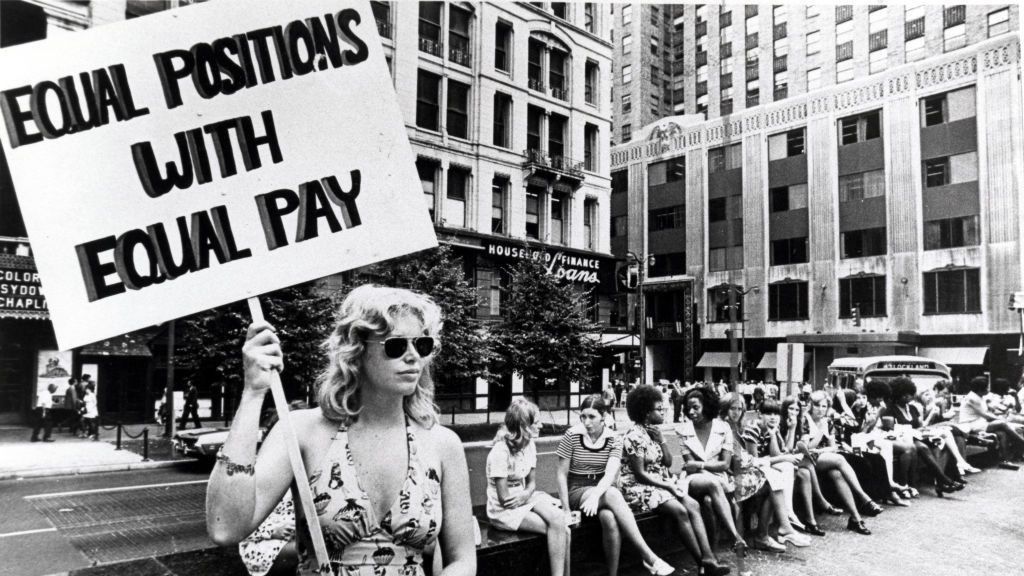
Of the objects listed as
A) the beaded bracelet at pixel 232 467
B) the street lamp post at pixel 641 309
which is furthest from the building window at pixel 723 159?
the beaded bracelet at pixel 232 467

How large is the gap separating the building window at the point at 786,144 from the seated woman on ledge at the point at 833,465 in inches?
1062

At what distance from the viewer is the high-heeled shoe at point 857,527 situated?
6.29 meters

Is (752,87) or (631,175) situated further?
(631,175)

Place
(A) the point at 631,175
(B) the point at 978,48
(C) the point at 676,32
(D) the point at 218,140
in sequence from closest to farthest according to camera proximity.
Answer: (D) the point at 218,140, (B) the point at 978,48, (A) the point at 631,175, (C) the point at 676,32

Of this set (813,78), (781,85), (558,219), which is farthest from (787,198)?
(558,219)

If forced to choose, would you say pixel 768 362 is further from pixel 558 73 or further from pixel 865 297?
pixel 558 73

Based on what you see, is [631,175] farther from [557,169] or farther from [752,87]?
[557,169]

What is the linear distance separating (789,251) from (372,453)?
113 feet

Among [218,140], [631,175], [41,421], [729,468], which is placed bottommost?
[41,421]

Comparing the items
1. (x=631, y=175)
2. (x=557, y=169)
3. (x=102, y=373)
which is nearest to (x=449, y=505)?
(x=102, y=373)

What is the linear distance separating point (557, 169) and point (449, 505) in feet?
69.8

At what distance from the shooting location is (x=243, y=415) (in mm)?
1405

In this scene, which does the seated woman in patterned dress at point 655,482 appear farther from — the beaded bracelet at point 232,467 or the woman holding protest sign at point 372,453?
the beaded bracelet at point 232,467

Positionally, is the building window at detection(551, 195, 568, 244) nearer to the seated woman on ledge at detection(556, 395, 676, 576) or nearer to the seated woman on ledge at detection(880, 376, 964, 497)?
the seated woman on ledge at detection(880, 376, 964, 497)
